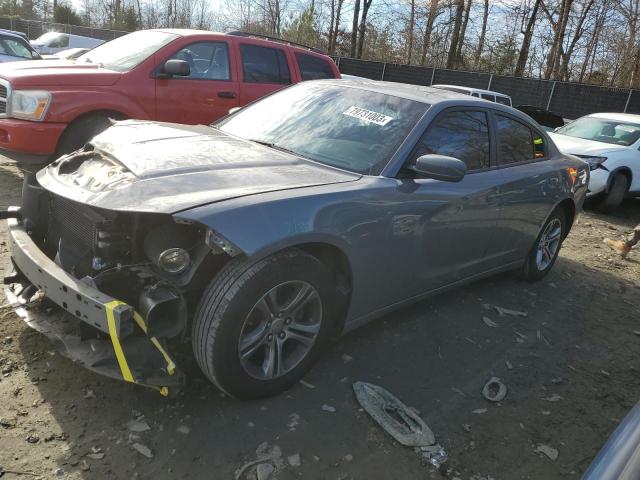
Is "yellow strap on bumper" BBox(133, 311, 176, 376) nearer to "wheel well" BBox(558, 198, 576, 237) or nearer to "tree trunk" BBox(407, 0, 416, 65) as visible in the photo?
"wheel well" BBox(558, 198, 576, 237)

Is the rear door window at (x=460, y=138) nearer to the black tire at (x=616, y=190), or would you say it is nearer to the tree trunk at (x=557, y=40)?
the black tire at (x=616, y=190)

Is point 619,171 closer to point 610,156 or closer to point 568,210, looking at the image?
point 610,156

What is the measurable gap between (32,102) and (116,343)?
13.3 feet

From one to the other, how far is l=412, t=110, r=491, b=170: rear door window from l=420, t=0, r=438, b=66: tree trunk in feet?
92.5

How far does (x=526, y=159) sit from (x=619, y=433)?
330cm

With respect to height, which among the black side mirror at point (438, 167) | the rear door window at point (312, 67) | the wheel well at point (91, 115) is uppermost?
the rear door window at point (312, 67)

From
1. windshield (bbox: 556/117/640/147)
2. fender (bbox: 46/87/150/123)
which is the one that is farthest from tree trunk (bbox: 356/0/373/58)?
fender (bbox: 46/87/150/123)

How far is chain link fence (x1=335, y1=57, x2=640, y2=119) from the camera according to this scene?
57.3 feet

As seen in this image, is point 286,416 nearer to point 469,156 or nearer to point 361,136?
point 361,136

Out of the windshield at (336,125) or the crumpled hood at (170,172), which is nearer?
the crumpled hood at (170,172)

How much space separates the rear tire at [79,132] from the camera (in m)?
5.47

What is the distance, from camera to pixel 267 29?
36094 millimetres

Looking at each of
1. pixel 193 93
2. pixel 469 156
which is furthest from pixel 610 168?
pixel 193 93

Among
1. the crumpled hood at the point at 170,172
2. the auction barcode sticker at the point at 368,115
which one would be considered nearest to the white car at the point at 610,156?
the auction barcode sticker at the point at 368,115
